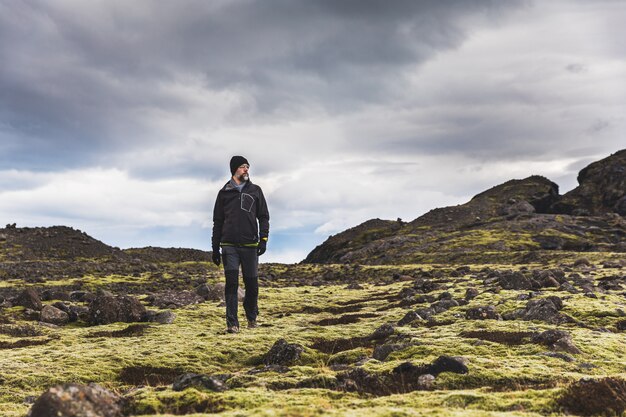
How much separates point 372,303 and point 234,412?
64.0ft

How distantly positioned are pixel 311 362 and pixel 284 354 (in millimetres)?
682

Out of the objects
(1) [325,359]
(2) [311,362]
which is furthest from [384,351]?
(2) [311,362]

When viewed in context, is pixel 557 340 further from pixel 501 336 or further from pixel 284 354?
pixel 284 354

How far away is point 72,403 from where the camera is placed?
5668 mm

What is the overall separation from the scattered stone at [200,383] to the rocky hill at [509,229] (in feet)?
208

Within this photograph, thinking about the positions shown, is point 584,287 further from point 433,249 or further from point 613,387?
point 433,249

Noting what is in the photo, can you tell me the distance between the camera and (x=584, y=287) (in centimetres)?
2420

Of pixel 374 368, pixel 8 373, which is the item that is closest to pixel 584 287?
pixel 374 368

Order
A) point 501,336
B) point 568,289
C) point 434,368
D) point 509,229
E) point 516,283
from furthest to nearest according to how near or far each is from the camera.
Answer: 1. point 509,229
2. point 516,283
3. point 568,289
4. point 501,336
5. point 434,368

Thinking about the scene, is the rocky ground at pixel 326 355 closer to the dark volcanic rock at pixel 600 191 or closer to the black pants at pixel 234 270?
the black pants at pixel 234 270

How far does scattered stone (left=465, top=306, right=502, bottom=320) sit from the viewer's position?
16.1 m

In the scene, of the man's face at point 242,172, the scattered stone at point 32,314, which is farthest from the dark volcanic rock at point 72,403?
the scattered stone at point 32,314

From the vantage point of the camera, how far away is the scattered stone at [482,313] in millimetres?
16094

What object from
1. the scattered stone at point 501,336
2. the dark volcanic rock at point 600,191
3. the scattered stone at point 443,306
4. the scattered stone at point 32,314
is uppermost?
the dark volcanic rock at point 600,191
